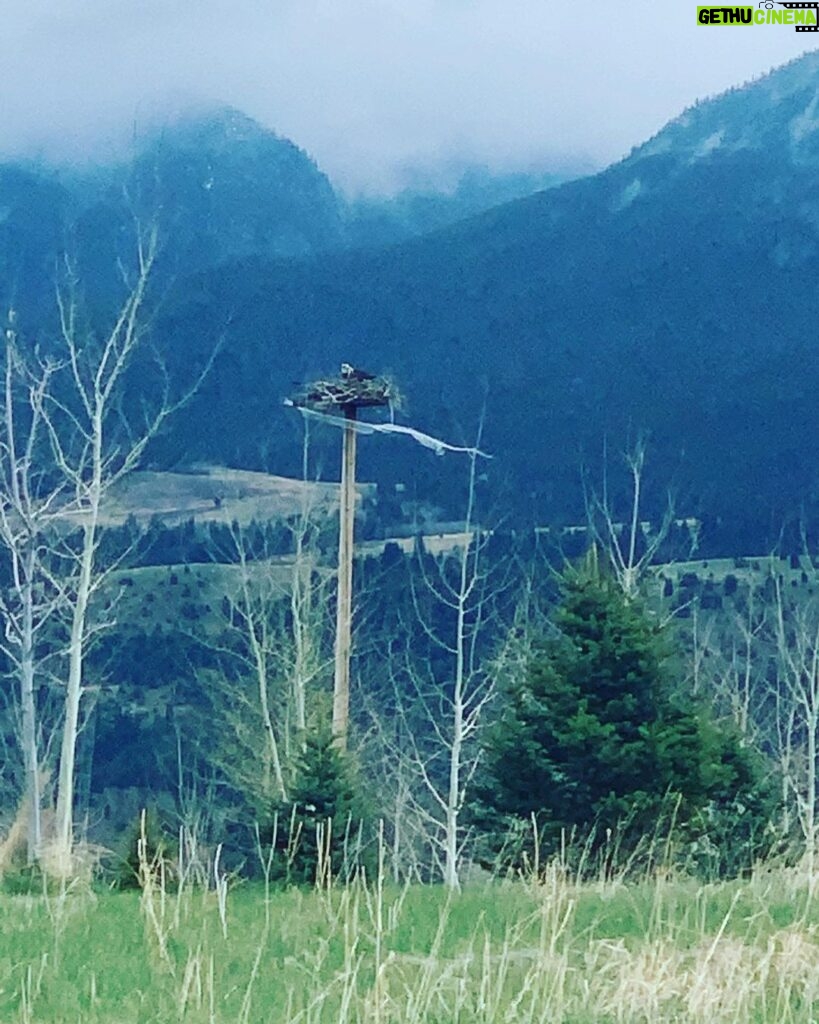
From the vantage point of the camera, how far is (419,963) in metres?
4.83

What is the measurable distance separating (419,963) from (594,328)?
100600 mm

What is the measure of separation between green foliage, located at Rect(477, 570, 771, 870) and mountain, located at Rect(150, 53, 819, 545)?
5533cm

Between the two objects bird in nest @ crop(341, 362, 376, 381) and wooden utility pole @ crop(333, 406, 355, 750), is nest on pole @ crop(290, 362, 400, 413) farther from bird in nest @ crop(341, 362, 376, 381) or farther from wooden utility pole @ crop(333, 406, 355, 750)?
wooden utility pole @ crop(333, 406, 355, 750)

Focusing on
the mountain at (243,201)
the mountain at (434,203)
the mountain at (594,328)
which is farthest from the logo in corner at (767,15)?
the mountain at (434,203)

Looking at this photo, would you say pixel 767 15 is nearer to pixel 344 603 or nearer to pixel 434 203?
pixel 344 603

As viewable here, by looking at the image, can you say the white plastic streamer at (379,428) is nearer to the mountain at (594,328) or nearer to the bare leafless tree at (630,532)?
the bare leafless tree at (630,532)

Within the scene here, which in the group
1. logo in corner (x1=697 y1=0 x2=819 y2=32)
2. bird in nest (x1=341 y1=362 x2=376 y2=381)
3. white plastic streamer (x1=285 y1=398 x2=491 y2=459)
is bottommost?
white plastic streamer (x1=285 y1=398 x2=491 y2=459)

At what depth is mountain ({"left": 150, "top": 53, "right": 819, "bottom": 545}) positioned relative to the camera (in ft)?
267

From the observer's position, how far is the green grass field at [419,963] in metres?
4.24

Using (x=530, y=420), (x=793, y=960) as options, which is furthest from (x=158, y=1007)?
(x=530, y=420)

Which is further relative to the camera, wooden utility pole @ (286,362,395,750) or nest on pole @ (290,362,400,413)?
nest on pole @ (290,362,400,413)

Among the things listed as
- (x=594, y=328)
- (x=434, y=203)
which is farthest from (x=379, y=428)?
(x=434, y=203)

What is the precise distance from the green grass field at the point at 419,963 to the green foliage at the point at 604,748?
5667 mm

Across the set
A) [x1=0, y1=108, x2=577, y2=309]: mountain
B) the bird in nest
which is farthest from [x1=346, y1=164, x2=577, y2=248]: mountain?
the bird in nest
